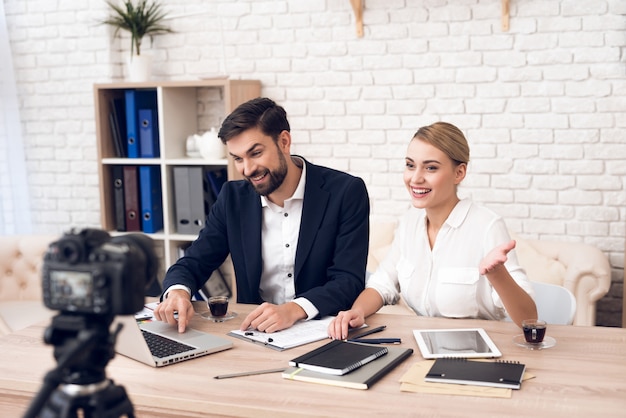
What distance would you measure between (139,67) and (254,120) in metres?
1.98

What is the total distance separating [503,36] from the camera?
12.4ft

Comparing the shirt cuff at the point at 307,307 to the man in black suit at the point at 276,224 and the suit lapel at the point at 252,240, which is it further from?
the suit lapel at the point at 252,240

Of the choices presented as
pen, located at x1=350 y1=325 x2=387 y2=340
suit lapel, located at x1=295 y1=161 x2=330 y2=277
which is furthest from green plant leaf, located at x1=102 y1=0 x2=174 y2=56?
pen, located at x1=350 y1=325 x2=387 y2=340

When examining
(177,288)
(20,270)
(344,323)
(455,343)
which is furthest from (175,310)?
(20,270)

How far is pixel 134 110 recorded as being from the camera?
4.17 m

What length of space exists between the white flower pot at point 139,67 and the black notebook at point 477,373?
2942mm

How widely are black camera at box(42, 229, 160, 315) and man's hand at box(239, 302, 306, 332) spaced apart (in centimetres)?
101

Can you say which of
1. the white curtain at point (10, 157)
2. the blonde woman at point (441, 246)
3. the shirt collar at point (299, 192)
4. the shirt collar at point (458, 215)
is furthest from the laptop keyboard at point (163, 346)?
the white curtain at point (10, 157)

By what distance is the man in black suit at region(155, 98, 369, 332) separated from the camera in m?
2.46

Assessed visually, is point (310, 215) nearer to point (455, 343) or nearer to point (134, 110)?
point (455, 343)

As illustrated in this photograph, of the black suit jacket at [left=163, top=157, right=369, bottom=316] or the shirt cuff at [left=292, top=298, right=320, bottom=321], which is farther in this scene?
the black suit jacket at [left=163, top=157, right=369, bottom=316]

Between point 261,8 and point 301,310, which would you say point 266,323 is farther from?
point 261,8

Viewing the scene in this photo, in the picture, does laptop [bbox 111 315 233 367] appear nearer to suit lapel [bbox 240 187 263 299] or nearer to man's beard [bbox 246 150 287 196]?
suit lapel [bbox 240 187 263 299]

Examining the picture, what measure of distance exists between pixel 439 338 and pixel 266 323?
1.55 feet
